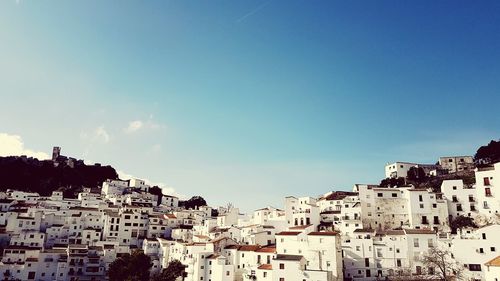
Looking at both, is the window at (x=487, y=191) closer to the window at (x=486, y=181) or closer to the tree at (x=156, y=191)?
the window at (x=486, y=181)

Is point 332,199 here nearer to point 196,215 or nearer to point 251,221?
point 251,221

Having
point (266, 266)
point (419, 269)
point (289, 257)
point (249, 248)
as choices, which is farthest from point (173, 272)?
point (419, 269)

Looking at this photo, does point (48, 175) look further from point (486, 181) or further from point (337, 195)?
point (486, 181)

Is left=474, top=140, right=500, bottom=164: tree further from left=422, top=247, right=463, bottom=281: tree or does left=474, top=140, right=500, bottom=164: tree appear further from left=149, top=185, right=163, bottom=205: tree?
left=149, top=185, right=163, bottom=205: tree

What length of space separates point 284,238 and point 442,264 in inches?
702

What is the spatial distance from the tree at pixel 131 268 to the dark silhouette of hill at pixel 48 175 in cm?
4129

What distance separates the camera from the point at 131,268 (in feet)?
163

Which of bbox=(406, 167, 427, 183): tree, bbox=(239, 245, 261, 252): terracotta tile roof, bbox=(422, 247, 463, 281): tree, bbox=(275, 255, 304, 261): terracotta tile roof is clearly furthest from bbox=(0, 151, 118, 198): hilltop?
bbox=(406, 167, 427, 183): tree

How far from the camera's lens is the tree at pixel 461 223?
49.3 metres

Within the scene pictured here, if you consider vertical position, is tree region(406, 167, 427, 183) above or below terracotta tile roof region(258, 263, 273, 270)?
above

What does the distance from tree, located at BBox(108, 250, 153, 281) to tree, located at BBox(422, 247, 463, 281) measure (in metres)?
35.4

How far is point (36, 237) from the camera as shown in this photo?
189 feet

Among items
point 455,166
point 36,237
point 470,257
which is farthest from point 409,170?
point 36,237

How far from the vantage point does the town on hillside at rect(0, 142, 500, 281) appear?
42.6m
